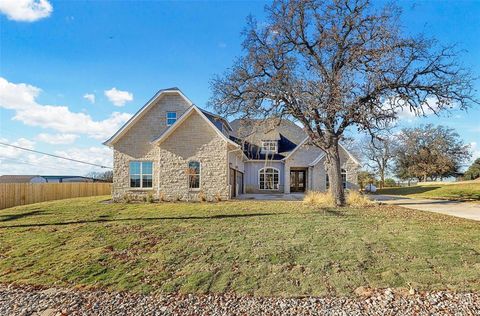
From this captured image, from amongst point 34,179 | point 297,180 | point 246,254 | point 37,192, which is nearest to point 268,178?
point 297,180

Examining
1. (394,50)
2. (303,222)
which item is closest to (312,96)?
(394,50)

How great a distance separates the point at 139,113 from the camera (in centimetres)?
2008

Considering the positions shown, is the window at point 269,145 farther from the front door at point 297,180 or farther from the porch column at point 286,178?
the front door at point 297,180

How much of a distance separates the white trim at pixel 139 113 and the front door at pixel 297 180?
43.7 feet

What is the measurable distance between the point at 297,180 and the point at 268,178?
3494mm

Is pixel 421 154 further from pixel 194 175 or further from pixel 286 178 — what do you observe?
pixel 194 175

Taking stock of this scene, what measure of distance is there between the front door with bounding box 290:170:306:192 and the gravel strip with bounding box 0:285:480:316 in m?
23.9

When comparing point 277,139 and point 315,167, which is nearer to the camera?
point 315,167

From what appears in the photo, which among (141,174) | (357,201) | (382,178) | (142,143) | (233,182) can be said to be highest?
(142,143)

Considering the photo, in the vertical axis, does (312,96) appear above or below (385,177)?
above

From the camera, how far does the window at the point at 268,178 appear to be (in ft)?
90.8

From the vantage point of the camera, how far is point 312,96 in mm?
13984

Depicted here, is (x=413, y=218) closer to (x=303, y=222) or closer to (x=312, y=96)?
(x=303, y=222)

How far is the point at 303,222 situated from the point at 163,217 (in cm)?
525
